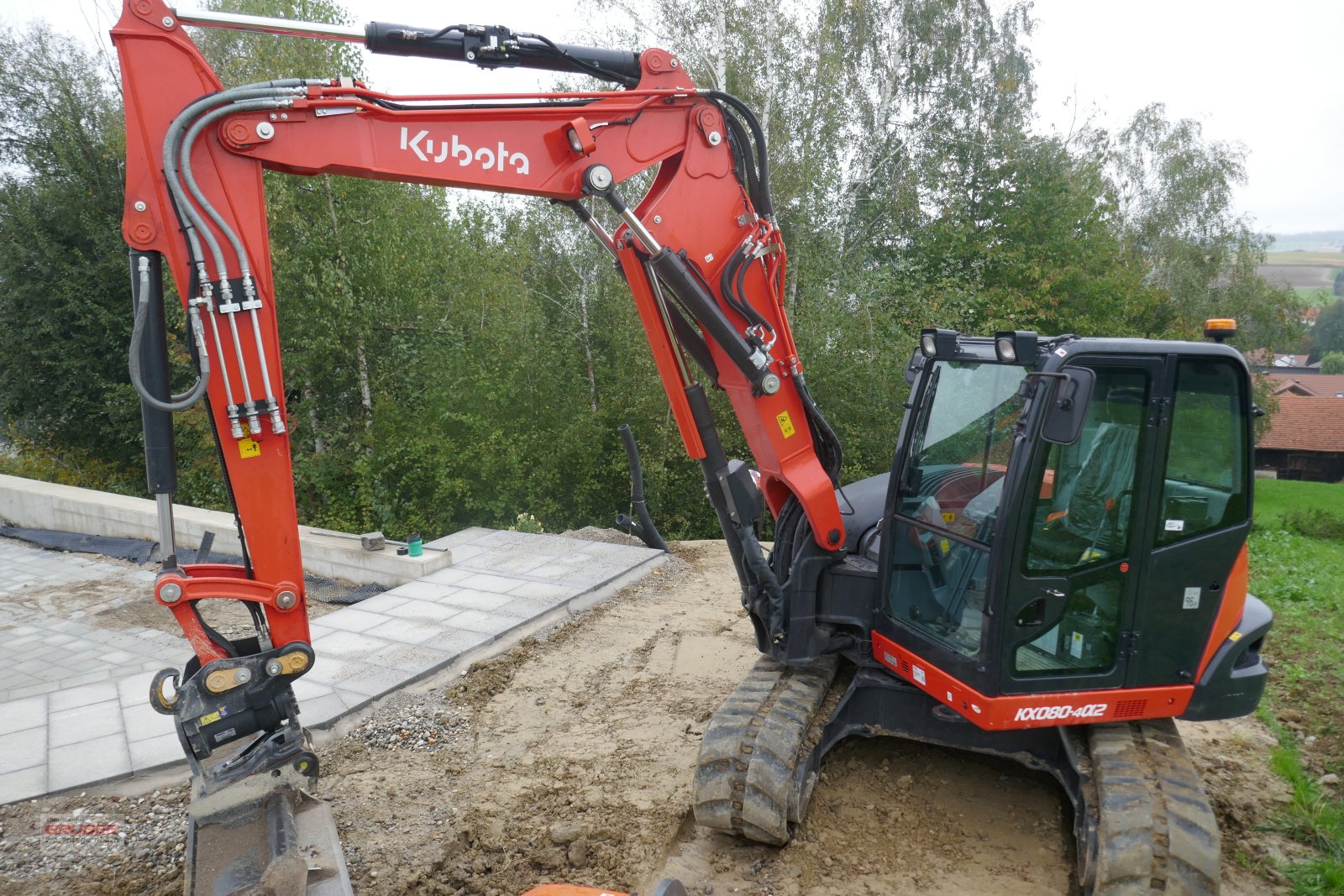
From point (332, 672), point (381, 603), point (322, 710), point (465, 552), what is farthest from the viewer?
point (465, 552)

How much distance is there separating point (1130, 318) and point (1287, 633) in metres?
14.6

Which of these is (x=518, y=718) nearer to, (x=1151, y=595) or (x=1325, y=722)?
(x=1151, y=595)

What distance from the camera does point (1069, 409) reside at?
299 cm

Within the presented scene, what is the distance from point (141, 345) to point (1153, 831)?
4014mm

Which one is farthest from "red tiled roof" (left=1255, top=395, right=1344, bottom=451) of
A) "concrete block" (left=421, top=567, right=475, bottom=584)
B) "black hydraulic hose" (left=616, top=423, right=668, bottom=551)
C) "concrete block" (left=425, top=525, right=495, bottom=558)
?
"concrete block" (left=421, top=567, right=475, bottom=584)

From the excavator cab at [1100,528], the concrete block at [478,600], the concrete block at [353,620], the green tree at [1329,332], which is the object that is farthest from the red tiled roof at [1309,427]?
the green tree at [1329,332]

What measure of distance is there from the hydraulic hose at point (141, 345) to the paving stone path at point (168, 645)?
2.39 meters

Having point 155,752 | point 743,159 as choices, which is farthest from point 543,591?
point 743,159

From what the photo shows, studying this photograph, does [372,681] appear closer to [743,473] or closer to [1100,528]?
[743,473]

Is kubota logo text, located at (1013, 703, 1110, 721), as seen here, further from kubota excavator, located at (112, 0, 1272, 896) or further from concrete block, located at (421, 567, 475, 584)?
concrete block, located at (421, 567, 475, 584)

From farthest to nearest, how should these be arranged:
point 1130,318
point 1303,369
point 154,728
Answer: point 1303,369, point 1130,318, point 154,728

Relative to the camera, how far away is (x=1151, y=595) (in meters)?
3.40

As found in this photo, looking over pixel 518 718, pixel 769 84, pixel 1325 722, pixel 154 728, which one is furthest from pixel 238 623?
pixel 769 84

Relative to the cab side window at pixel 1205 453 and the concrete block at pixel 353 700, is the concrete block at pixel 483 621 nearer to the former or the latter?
the concrete block at pixel 353 700
